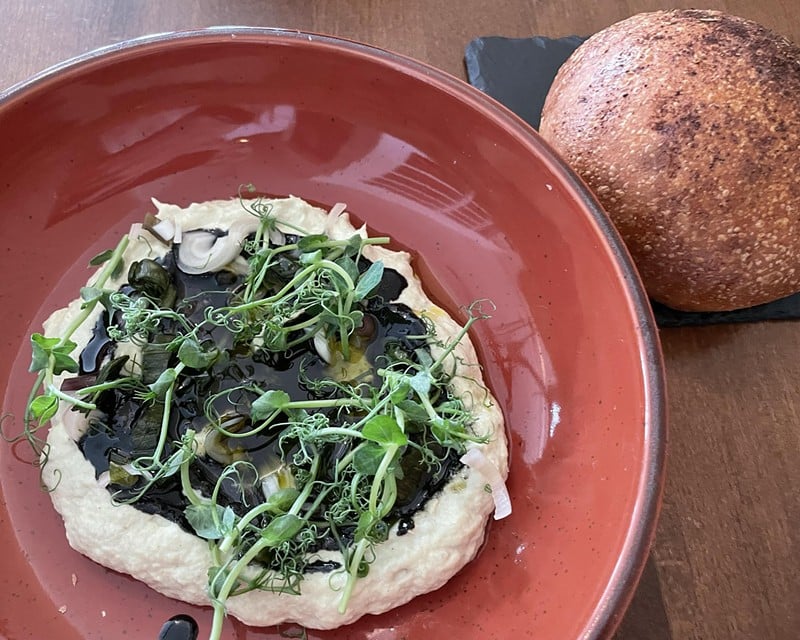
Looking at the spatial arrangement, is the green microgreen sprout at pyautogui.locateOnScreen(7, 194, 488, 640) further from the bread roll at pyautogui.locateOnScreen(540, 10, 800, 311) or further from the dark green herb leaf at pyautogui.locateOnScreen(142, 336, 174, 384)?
the bread roll at pyautogui.locateOnScreen(540, 10, 800, 311)

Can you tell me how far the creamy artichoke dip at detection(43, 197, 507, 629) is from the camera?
1066 mm

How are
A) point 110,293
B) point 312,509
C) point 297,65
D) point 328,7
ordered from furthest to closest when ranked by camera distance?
point 328,7 < point 297,65 < point 110,293 < point 312,509

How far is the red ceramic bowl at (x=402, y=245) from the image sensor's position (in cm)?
108

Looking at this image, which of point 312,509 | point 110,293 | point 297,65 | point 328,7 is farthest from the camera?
point 328,7

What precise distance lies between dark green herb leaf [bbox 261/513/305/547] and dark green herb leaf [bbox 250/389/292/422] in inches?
6.6

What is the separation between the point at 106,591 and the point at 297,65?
996 mm

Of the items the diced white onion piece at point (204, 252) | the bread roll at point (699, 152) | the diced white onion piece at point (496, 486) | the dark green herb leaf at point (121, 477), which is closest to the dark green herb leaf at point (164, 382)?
the dark green herb leaf at point (121, 477)

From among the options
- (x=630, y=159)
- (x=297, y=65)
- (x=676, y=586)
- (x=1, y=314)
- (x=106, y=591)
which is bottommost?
(x=676, y=586)

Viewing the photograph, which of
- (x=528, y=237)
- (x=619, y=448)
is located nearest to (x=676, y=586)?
(x=619, y=448)

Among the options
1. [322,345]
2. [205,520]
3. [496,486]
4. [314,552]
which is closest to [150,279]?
[322,345]

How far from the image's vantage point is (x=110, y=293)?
1.21m

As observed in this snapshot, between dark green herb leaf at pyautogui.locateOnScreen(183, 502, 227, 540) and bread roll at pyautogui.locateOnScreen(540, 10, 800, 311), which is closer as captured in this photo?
dark green herb leaf at pyautogui.locateOnScreen(183, 502, 227, 540)

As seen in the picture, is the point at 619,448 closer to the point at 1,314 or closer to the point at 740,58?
the point at 740,58

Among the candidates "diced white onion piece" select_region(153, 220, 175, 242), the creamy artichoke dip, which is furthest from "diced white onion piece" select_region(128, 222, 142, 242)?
the creamy artichoke dip
